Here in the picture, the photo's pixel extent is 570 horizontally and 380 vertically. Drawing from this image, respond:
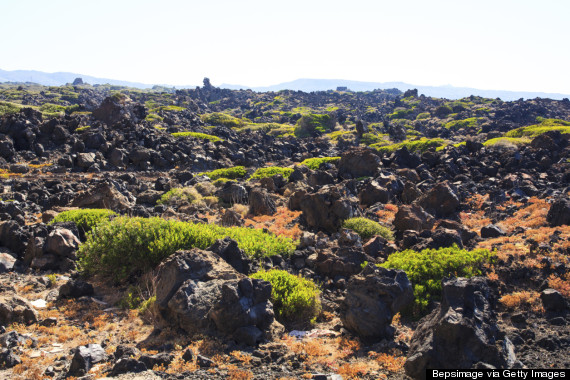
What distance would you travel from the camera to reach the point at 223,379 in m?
5.54

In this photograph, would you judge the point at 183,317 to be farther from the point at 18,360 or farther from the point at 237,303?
the point at 18,360

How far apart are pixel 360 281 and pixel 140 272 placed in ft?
18.4

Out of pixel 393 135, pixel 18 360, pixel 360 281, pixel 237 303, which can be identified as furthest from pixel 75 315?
pixel 393 135

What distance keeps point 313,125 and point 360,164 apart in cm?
3070

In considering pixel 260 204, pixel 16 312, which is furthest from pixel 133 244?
pixel 260 204

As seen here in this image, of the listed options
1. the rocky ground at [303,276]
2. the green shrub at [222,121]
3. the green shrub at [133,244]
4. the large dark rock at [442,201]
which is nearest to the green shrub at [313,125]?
the green shrub at [222,121]

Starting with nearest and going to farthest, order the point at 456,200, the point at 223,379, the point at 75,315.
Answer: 1. the point at 223,379
2. the point at 75,315
3. the point at 456,200

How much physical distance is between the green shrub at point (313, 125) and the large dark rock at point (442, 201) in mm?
35244

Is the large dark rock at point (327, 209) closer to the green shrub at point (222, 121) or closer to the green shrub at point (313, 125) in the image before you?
the green shrub at point (313, 125)

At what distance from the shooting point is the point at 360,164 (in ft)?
79.6

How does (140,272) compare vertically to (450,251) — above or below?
below

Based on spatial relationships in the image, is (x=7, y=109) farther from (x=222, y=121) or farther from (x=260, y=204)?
(x=260, y=204)

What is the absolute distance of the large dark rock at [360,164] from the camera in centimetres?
2412

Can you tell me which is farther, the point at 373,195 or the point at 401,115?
the point at 401,115
